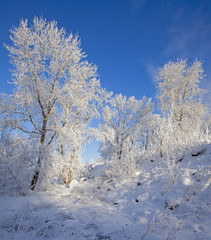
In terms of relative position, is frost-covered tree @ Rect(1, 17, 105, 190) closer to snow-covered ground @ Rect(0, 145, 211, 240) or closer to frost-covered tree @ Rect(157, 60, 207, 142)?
snow-covered ground @ Rect(0, 145, 211, 240)

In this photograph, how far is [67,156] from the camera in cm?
789

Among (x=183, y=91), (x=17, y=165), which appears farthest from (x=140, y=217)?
(x=183, y=91)

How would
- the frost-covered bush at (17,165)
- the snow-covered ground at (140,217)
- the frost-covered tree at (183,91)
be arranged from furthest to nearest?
1. the frost-covered tree at (183,91)
2. the frost-covered bush at (17,165)
3. the snow-covered ground at (140,217)

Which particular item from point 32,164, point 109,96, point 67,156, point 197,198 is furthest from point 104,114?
point 197,198

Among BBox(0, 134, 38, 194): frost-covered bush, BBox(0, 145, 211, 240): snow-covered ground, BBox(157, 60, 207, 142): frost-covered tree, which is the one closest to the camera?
BBox(0, 145, 211, 240): snow-covered ground

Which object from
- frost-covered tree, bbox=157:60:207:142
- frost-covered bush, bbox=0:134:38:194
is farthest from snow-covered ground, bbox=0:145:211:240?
frost-covered tree, bbox=157:60:207:142

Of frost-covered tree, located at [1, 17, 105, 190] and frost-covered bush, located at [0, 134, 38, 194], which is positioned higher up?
frost-covered tree, located at [1, 17, 105, 190]

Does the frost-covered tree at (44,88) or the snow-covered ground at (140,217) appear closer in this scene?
the snow-covered ground at (140,217)

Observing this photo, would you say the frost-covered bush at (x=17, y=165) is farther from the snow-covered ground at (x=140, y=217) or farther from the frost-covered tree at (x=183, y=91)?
the frost-covered tree at (x=183, y=91)

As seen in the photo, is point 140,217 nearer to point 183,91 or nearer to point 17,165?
point 17,165

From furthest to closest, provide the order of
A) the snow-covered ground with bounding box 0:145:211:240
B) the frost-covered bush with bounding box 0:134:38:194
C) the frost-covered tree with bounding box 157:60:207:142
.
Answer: the frost-covered tree with bounding box 157:60:207:142
the frost-covered bush with bounding box 0:134:38:194
the snow-covered ground with bounding box 0:145:211:240

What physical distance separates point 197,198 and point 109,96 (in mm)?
7440

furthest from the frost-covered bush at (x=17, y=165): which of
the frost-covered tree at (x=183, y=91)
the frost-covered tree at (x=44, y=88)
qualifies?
the frost-covered tree at (x=183, y=91)

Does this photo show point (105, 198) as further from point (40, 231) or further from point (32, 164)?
point (32, 164)
